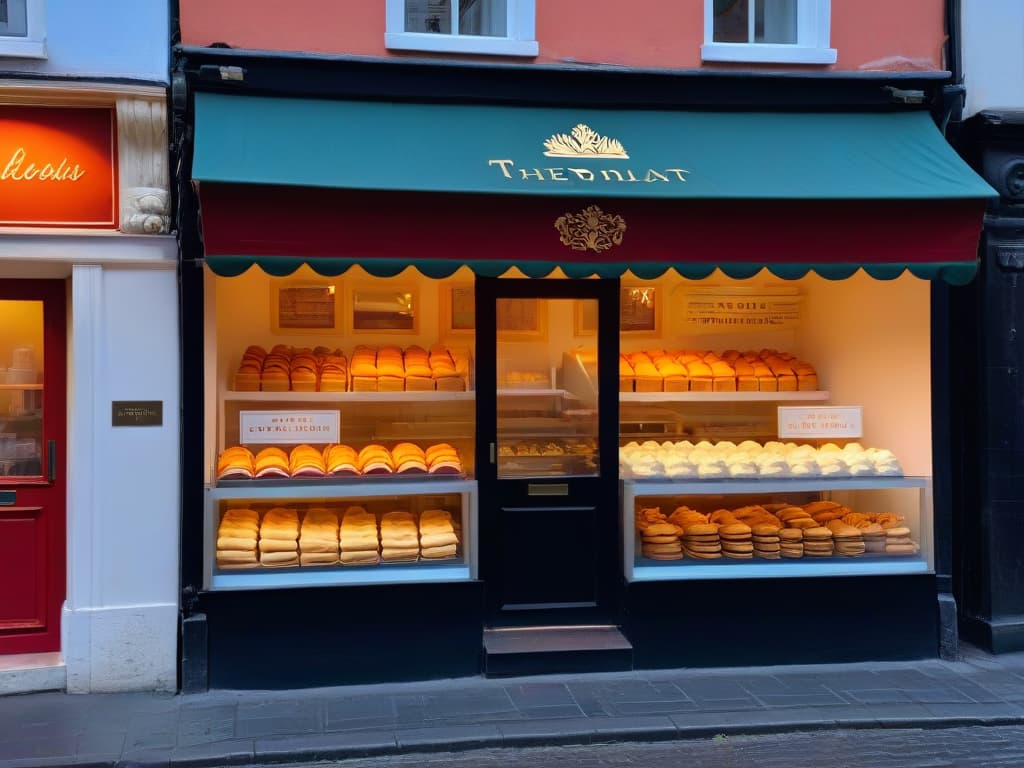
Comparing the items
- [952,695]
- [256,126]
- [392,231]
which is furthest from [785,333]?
[256,126]

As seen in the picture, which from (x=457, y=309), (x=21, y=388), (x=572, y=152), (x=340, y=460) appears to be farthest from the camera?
(x=457, y=309)

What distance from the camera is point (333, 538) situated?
6.83 meters

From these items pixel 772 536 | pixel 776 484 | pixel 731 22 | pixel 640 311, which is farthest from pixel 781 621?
pixel 731 22

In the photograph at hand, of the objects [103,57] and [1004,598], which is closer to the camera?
[103,57]

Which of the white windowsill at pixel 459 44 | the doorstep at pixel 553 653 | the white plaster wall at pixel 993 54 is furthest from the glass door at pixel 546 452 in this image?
the white plaster wall at pixel 993 54

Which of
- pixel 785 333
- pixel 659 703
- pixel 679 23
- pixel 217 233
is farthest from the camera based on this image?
pixel 785 333

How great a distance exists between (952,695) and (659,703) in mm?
2014

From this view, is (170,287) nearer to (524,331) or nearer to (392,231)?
(392,231)

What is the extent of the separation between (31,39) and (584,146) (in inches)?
148

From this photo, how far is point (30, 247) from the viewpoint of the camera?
243 inches

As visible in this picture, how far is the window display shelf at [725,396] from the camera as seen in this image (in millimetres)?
7805

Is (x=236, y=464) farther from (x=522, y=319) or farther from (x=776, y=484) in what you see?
(x=776, y=484)

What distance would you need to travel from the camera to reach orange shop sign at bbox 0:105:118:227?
6219 mm

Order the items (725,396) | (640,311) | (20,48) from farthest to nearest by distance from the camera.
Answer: (640,311), (725,396), (20,48)
